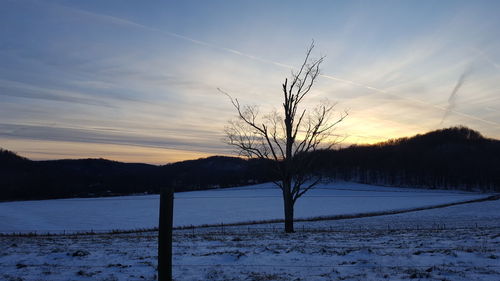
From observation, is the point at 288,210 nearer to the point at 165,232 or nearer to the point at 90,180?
the point at 165,232

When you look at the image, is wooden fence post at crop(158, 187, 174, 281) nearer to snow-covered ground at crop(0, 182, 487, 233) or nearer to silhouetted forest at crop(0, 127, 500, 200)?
snow-covered ground at crop(0, 182, 487, 233)

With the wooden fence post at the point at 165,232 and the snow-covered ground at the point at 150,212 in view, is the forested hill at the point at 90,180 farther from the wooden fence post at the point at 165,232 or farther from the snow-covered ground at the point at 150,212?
the wooden fence post at the point at 165,232

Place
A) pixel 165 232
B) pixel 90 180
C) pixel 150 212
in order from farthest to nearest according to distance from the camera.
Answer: pixel 90 180
pixel 150 212
pixel 165 232

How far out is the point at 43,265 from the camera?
9.87 meters

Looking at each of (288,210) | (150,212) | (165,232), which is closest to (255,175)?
(150,212)

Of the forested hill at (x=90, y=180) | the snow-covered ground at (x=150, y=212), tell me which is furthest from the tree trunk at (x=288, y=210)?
the forested hill at (x=90, y=180)

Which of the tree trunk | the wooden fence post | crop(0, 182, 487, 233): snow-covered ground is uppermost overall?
the wooden fence post

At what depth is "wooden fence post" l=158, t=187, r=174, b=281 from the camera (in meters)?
5.32

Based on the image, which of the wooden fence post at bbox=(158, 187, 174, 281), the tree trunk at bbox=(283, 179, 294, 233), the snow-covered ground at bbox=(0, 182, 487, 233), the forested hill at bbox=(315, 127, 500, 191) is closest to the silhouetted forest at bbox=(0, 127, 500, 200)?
the forested hill at bbox=(315, 127, 500, 191)

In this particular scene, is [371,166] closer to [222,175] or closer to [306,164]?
[222,175]

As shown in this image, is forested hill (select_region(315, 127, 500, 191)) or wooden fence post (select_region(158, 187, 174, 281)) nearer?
wooden fence post (select_region(158, 187, 174, 281))

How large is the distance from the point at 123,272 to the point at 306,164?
60.5ft

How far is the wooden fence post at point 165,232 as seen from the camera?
532 centimetres

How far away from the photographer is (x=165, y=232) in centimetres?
545
